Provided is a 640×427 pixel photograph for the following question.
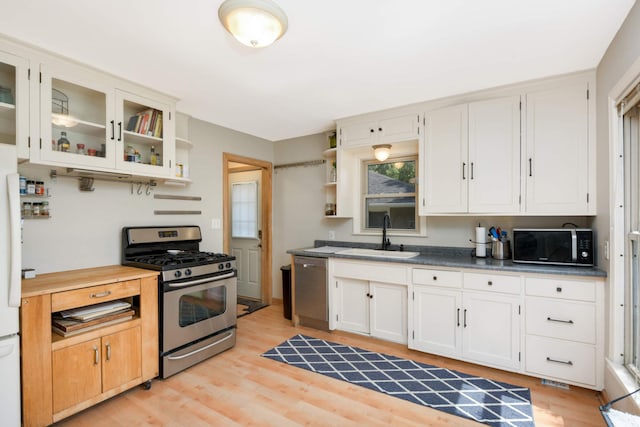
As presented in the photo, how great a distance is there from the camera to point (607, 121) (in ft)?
6.99

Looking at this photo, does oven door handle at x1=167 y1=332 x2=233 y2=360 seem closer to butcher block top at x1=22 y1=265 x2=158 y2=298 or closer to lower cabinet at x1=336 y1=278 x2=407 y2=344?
butcher block top at x1=22 y1=265 x2=158 y2=298

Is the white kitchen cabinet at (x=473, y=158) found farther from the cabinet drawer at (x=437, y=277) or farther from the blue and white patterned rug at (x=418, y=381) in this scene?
the blue and white patterned rug at (x=418, y=381)

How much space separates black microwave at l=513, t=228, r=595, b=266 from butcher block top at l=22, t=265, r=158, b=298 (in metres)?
3.02

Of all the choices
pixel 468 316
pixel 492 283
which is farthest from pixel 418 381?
pixel 492 283

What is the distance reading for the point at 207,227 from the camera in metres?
3.73

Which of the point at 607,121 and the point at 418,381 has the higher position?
the point at 607,121

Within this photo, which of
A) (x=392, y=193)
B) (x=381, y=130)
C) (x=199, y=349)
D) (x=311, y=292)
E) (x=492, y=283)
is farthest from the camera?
(x=392, y=193)

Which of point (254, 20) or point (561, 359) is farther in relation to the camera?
point (561, 359)

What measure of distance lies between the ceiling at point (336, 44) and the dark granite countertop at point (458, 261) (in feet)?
5.04

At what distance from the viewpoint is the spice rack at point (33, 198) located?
2.26m

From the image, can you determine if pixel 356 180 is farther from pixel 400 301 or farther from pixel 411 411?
pixel 411 411

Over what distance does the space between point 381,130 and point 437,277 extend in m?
1.64

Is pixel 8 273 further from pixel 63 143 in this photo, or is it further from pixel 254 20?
pixel 254 20

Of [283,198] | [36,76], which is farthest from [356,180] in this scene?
[36,76]
